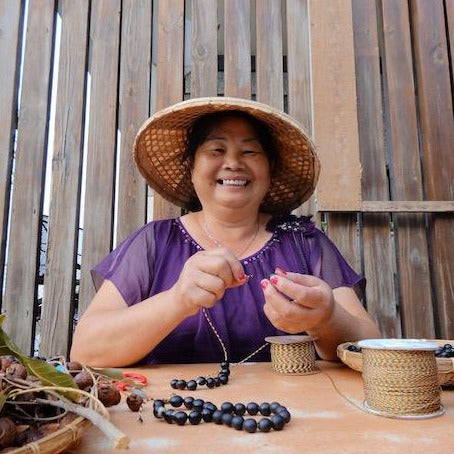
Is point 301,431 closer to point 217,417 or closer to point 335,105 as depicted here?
point 217,417

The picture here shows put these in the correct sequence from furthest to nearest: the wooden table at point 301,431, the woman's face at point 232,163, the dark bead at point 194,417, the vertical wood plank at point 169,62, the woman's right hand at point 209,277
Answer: the vertical wood plank at point 169,62
the woman's face at point 232,163
the woman's right hand at point 209,277
the dark bead at point 194,417
the wooden table at point 301,431

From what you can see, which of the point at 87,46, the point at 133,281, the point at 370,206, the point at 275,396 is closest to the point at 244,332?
the point at 133,281

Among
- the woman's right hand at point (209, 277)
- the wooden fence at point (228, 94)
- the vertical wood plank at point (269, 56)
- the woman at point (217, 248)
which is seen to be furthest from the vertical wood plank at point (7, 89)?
the woman's right hand at point (209, 277)

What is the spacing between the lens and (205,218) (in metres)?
1.83

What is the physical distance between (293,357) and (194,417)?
1.45 feet

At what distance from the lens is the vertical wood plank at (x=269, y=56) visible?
212cm

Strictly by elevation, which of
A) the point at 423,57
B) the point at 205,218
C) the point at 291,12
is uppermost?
the point at 291,12

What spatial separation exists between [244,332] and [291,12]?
153cm

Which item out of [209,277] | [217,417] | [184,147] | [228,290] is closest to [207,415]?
[217,417]

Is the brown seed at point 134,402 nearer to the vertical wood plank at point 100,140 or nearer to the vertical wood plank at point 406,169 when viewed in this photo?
the vertical wood plank at point 100,140

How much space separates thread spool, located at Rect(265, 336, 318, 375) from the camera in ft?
3.67

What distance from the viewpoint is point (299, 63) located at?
2166 millimetres

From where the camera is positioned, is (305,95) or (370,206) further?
(305,95)

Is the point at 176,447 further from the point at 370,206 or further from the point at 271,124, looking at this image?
the point at 370,206
